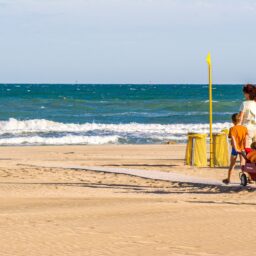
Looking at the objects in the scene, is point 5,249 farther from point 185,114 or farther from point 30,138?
point 185,114

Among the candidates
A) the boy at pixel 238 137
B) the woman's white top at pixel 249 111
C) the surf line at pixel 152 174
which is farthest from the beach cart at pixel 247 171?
the woman's white top at pixel 249 111

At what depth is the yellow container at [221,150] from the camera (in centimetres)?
1881

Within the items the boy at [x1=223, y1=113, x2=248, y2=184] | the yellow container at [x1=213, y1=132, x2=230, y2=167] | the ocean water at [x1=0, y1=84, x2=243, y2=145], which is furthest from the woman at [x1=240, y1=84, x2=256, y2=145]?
the ocean water at [x1=0, y1=84, x2=243, y2=145]

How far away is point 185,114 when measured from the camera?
58312 millimetres

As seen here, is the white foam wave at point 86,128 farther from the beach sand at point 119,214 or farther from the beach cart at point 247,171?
the beach cart at point 247,171

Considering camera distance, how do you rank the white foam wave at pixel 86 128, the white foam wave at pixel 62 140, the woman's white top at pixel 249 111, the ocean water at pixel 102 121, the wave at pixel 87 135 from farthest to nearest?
the white foam wave at pixel 86 128 < the ocean water at pixel 102 121 < the wave at pixel 87 135 < the white foam wave at pixel 62 140 < the woman's white top at pixel 249 111

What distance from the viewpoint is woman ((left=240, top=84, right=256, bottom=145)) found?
14.3 metres

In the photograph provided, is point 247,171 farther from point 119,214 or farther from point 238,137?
point 119,214

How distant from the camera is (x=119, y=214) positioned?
1162cm

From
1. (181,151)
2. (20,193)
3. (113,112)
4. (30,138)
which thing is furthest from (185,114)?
(20,193)

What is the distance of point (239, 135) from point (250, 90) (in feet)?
2.42

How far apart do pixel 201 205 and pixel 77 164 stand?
8.68 m

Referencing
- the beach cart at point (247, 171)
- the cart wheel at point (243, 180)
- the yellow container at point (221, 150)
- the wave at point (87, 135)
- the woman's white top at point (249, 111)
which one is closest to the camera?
the beach cart at point (247, 171)

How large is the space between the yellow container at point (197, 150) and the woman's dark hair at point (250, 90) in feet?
14.8
